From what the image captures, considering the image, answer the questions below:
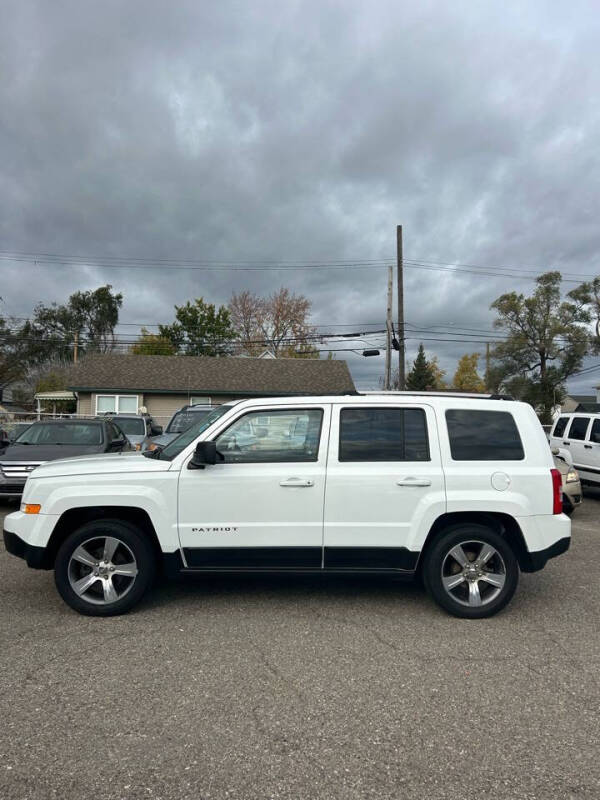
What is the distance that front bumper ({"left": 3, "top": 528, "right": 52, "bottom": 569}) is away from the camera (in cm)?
447

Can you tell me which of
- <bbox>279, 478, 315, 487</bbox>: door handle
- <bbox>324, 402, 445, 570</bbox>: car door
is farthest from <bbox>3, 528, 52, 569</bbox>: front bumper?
<bbox>324, 402, 445, 570</bbox>: car door

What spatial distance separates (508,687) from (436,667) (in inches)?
18.1

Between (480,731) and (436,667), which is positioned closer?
(480,731)

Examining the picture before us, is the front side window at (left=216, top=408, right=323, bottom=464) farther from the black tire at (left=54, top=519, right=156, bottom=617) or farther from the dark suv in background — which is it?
the dark suv in background

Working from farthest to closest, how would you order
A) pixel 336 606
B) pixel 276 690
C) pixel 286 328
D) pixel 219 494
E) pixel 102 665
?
pixel 286 328
pixel 336 606
pixel 219 494
pixel 102 665
pixel 276 690

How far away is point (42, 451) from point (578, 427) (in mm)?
11274

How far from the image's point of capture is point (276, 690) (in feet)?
11.1

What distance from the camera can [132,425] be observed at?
16.2 metres

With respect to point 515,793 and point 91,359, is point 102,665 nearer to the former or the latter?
point 515,793

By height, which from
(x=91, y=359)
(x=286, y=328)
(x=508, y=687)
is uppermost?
(x=286, y=328)

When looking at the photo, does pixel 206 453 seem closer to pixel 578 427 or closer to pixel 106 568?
pixel 106 568

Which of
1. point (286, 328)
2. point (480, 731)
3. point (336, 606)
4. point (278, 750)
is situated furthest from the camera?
point (286, 328)

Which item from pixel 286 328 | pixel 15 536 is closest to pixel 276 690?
pixel 15 536

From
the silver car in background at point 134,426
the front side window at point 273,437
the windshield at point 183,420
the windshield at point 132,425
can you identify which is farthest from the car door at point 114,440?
the front side window at point 273,437
